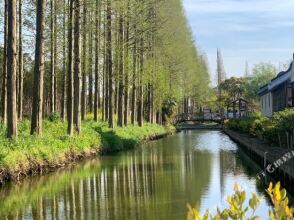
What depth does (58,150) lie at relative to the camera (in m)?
22.7

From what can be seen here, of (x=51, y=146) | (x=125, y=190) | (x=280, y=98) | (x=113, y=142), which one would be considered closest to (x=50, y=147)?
(x=51, y=146)

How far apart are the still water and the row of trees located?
3285mm

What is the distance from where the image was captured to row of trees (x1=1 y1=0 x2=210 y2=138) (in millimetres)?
23531

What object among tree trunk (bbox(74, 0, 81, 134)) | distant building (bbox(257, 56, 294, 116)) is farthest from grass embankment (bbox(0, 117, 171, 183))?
distant building (bbox(257, 56, 294, 116))

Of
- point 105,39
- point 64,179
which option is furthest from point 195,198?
point 105,39

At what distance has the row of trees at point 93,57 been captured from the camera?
2353 cm

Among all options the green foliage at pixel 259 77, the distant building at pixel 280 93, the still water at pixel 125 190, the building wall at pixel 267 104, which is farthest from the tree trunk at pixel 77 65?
the green foliage at pixel 259 77

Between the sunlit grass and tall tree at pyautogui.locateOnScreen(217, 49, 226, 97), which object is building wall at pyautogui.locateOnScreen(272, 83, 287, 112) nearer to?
the sunlit grass

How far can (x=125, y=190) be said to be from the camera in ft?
54.1

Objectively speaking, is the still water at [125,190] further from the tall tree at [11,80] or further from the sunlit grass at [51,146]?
the tall tree at [11,80]

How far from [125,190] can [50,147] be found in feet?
20.4

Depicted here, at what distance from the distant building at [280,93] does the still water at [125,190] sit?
1348 cm

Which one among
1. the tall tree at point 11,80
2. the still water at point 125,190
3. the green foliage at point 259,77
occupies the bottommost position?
the still water at point 125,190

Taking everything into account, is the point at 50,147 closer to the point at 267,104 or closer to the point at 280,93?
the point at 280,93
